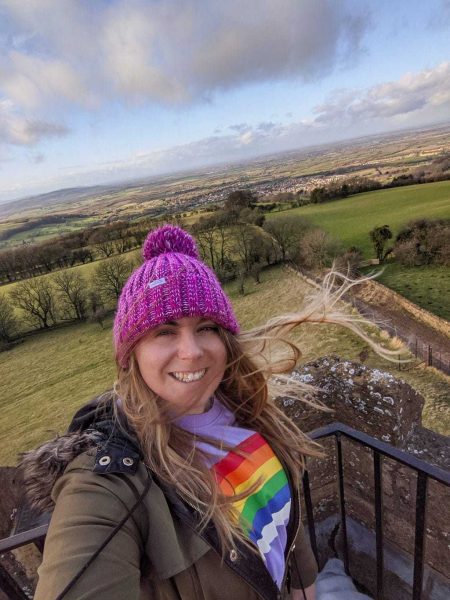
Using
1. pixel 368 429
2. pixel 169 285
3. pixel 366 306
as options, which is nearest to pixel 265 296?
pixel 366 306

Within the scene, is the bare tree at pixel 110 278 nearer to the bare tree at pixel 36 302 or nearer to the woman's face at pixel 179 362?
the bare tree at pixel 36 302

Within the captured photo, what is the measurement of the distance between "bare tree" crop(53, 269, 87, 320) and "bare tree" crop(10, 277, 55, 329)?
4.43 feet

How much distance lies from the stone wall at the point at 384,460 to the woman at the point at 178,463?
188cm

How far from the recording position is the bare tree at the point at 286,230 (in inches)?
1796

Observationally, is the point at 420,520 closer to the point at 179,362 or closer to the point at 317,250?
the point at 179,362

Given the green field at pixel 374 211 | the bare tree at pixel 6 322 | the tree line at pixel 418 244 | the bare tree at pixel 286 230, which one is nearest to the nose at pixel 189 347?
the tree line at pixel 418 244

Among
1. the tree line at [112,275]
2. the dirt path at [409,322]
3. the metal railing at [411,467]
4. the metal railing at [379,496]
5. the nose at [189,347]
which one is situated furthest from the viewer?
the tree line at [112,275]

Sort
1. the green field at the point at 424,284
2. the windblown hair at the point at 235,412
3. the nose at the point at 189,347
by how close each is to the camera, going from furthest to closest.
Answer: the green field at the point at 424,284, the nose at the point at 189,347, the windblown hair at the point at 235,412

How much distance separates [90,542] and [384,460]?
3966 millimetres

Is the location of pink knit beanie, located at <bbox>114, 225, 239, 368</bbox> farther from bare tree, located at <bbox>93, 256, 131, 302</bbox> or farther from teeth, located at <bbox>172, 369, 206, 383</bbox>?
bare tree, located at <bbox>93, 256, 131, 302</bbox>

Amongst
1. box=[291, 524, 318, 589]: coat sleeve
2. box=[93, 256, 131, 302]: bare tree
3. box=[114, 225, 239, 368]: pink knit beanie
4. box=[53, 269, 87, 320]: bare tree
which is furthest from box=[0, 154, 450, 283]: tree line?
box=[291, 524, 318, 589]: coat sleeve

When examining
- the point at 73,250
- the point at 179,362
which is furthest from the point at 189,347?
the point at 73,250

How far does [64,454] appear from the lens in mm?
1342

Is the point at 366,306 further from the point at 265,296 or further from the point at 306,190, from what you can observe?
the point at 306,190
